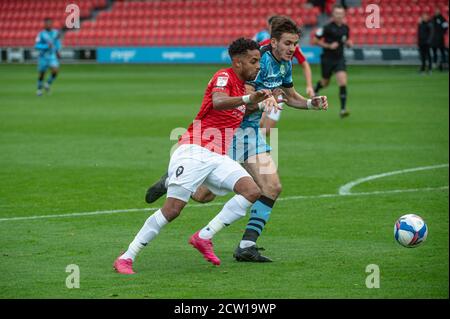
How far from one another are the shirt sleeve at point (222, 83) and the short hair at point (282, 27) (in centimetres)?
90

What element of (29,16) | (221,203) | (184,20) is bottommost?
(184,20)

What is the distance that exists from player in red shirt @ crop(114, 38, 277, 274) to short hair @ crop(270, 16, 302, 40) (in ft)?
2.17

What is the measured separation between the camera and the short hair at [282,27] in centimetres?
845

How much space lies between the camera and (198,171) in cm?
775

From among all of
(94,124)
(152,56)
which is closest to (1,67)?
(152,56)

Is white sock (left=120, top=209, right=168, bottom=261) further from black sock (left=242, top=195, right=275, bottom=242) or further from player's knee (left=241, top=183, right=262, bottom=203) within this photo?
black sock (left=242, top=195, right=275, bottom=242)

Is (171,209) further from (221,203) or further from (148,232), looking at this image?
(221,203)

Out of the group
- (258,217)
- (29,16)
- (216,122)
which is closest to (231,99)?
(216,122)

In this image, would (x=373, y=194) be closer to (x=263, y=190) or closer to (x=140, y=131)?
(x=263, y=190)

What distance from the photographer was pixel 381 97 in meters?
25.7

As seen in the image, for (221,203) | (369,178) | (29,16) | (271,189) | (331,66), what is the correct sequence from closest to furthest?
(271,189), (221,203), (369,178), (331,66), (29,16)

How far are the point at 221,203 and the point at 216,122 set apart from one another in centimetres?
335

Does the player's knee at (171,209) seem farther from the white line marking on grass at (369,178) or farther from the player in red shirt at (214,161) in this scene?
the white line marking on grass at (369,178)
